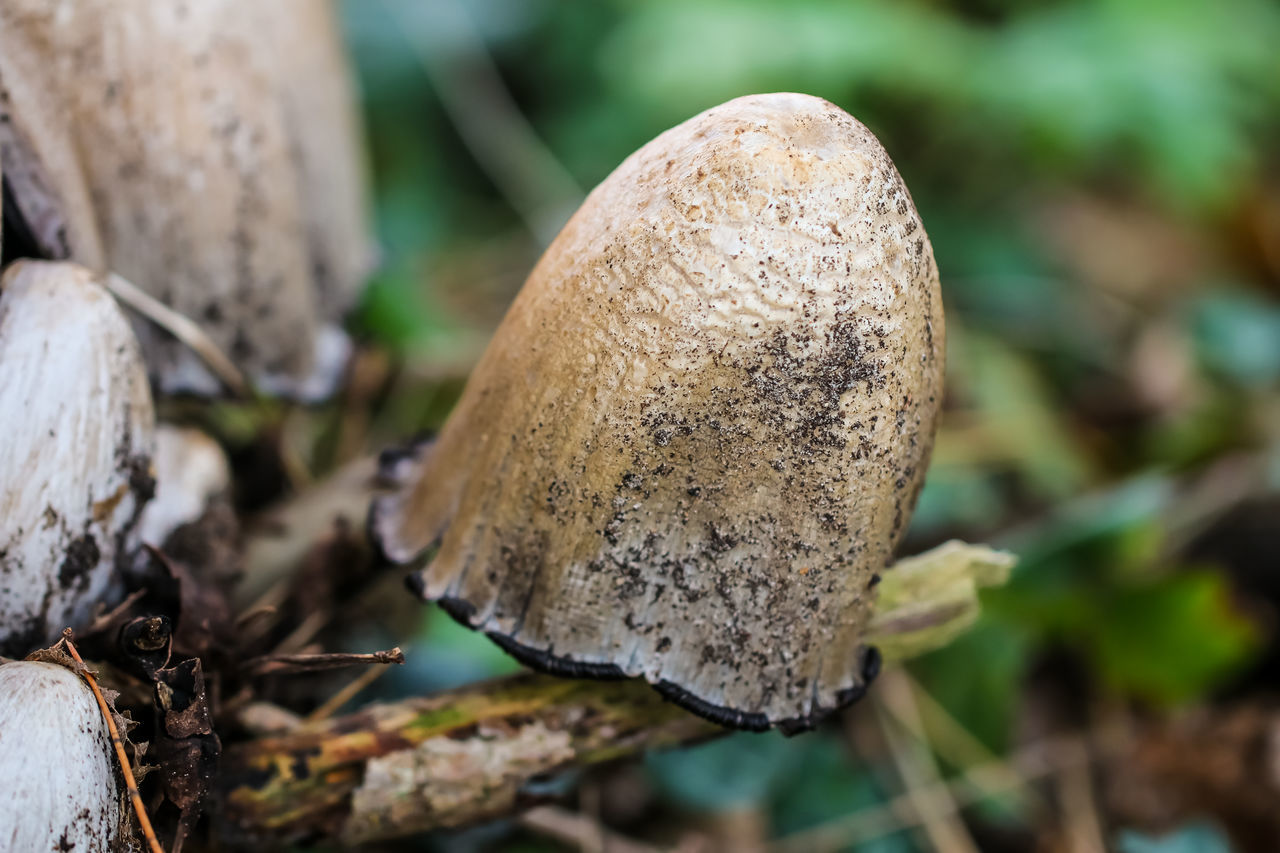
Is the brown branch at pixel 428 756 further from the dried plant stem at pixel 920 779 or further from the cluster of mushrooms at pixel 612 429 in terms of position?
the dried plant stem at pixel 920 779

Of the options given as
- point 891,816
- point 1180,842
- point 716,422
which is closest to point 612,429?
point 716,422

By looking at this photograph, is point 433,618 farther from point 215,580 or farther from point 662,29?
point 662,29

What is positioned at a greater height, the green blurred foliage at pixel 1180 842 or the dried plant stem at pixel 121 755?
the dried plant stem at pixel 121 755

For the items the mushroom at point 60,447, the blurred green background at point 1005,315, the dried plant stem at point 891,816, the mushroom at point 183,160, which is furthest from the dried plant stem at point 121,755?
the dried plant stem at point 891,816

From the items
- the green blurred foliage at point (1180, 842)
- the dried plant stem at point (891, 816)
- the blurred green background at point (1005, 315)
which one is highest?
the blurred green background at point (1005, 315)

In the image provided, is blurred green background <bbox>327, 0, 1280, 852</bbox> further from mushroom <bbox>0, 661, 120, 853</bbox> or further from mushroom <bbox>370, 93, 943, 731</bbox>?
mushroom <bbox>0, 661, 120, 853</bbox>

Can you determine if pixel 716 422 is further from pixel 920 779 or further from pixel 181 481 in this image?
pixel 920 779

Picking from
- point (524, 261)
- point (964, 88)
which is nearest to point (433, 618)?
point (524, 261)

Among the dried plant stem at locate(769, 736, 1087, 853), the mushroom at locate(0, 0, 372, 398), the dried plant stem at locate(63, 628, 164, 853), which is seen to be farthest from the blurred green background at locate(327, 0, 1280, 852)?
the dried plant stem at locate(63, 628, 164, 853)
